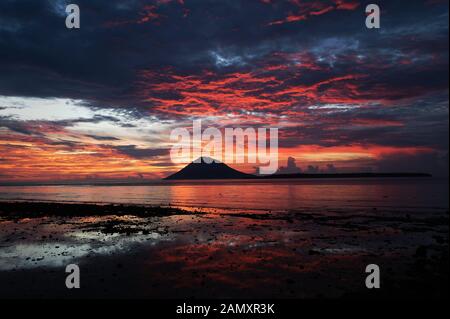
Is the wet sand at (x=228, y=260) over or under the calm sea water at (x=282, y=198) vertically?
over

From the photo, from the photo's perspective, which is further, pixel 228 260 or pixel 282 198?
pixel 282 198

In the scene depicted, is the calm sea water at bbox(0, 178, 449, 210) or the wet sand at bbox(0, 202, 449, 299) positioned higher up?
the wet sand at bbox(0, 202, 449, 299)

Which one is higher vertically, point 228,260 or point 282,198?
point 228,260

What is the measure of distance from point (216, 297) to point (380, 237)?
19227mm

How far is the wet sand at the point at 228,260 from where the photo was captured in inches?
565

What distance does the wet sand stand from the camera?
14.4 m

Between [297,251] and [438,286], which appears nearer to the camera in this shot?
[438,286]

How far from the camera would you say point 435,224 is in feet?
109

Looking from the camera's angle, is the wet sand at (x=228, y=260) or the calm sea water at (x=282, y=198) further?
the calm sea water at (x=282, y=198)

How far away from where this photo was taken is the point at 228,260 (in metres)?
19.8
